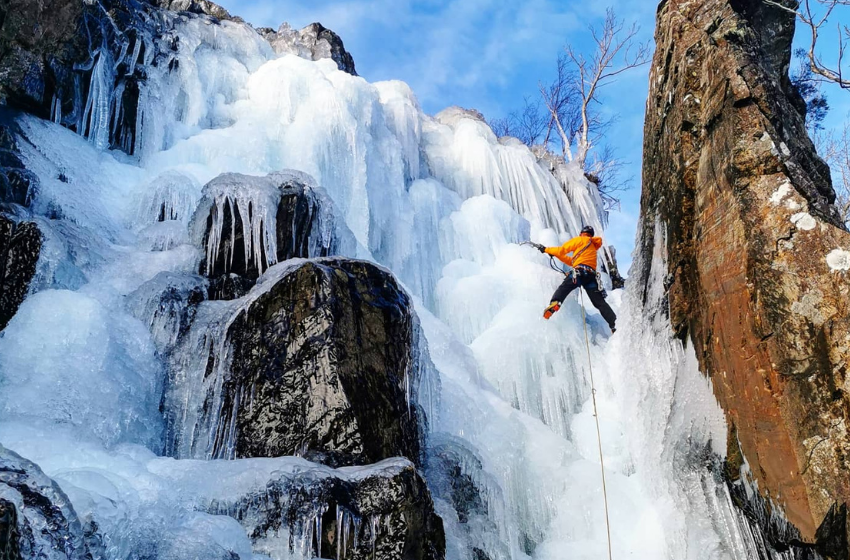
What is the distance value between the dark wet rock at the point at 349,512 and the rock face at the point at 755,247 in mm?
1925

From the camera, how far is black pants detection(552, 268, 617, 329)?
7234mm

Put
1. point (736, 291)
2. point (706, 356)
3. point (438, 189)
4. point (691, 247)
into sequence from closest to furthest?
point (736, 291), point (706, 356), point (691, 247), point (438, 189)

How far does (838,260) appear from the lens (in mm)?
3410

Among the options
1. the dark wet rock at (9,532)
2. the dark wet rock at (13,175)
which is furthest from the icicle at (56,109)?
the dark wet rock at (9,532)

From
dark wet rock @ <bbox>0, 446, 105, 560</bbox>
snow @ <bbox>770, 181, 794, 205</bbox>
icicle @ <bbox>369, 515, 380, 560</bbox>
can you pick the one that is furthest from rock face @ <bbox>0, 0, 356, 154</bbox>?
snow @ <bbox>770, 181, 794, 205</bbox>

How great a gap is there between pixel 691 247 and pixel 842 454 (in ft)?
5.85

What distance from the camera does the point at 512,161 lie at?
11.7m

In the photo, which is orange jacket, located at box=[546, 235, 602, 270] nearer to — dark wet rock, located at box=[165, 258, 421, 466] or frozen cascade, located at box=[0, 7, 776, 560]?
frozen cascade, located at box=[0, 7, 776, 560]

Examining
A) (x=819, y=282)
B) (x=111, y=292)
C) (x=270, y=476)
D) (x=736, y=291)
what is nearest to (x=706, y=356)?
(x=736, y=291)

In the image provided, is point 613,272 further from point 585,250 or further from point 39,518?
point 39,518

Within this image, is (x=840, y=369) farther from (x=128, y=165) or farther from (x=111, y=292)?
(x=128, y=165)

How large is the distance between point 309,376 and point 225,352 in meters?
0.70

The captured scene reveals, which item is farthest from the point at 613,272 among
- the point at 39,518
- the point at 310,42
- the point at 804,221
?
the point at 39,518

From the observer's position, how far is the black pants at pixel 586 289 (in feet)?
23.7
